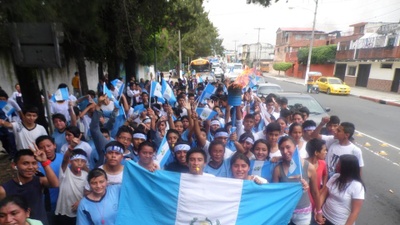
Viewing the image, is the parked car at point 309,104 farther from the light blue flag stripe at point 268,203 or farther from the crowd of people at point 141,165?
the light blue flag stripe at point 268,203

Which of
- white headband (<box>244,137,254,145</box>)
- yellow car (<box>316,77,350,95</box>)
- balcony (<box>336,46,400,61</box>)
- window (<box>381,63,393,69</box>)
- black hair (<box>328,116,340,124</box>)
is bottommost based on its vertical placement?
yellow car (<box>316,77,350,95</box>)

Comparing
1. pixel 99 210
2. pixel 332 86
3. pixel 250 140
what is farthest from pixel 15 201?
pixel 332 86

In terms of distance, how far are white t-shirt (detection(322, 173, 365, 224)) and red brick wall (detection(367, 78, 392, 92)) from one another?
28031 mm

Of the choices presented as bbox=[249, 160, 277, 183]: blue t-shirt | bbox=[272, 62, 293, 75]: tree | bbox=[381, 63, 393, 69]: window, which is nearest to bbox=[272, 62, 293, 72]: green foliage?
bbox=[272, 62, 293, 75]: tree

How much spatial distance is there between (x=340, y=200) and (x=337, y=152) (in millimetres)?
1223

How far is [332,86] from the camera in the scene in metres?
23.4

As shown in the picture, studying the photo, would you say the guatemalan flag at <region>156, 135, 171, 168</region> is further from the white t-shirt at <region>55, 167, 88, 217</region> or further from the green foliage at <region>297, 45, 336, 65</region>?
the green foliage at <region>297, 45, 336, 65</region>

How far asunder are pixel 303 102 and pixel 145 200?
704cm

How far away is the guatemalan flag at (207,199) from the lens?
2877mm

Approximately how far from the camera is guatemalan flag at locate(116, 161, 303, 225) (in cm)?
288

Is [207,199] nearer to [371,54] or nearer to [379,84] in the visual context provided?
[379,84]

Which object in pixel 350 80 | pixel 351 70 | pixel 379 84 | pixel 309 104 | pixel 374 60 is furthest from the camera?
pixel 351 70

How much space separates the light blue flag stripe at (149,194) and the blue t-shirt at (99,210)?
0.13 metres

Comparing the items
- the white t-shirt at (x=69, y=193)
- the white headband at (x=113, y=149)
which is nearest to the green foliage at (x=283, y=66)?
the white headband at (x=113, y=149)
